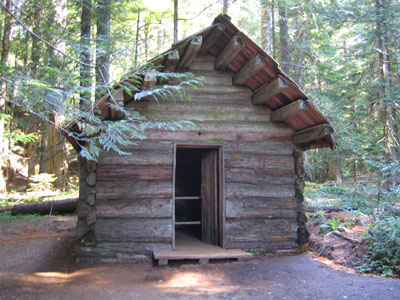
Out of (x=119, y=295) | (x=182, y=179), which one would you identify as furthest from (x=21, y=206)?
(x=119, y=295)

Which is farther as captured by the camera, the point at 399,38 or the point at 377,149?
the point at 377,149

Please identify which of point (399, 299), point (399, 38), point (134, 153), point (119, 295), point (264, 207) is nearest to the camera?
point (399, 299)

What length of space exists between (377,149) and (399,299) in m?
11.2

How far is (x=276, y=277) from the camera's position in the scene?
18.9ft

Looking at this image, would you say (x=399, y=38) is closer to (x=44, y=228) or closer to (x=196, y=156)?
(x=196, y=156)

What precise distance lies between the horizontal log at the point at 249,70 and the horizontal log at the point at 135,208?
123 inches

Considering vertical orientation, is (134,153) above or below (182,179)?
above

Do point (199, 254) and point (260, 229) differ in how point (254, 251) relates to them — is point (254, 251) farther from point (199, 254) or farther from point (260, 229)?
point (199, 254)

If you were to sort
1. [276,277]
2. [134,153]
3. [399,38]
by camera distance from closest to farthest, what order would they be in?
[276,277], [134,153], [399,38]

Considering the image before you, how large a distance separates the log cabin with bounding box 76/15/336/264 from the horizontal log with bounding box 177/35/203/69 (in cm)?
2

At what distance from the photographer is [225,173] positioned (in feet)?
23.3

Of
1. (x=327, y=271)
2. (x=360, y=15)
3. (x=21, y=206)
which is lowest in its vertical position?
(x=327, y=271)

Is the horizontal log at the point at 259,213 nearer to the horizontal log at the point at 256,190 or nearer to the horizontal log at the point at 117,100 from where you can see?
the horizontal log at the point at 256,190

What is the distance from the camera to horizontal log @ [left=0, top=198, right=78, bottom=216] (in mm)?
10906
